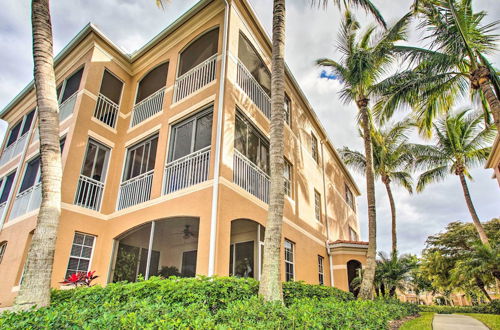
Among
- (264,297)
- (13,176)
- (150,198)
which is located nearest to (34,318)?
(264,297)

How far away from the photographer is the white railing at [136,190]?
407 inches

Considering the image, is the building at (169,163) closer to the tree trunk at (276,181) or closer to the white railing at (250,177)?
the white railing at (250,177)

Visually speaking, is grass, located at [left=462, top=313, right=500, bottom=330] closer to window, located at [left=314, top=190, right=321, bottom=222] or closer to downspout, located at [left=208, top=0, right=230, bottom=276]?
window, located at [left=314, top=190, right=321, bottom=222]

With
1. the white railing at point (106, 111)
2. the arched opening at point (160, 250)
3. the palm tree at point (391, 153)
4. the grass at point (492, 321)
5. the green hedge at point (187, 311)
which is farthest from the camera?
the palm tree at point (391, 153)

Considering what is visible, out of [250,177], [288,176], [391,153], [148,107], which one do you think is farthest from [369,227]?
[391,153]

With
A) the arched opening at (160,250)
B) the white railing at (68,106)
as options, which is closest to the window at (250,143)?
the arched opening at (160,250)

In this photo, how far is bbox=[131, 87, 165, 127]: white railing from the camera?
11844 mm

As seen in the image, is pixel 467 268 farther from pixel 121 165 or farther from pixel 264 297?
pixel 121 165

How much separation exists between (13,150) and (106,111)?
23.8 feet

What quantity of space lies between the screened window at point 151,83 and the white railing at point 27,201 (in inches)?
209

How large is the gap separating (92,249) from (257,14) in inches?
421

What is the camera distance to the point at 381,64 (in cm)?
1366

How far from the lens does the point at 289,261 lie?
11.6 meters

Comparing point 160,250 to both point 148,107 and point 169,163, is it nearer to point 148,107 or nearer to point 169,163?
point 169,163
